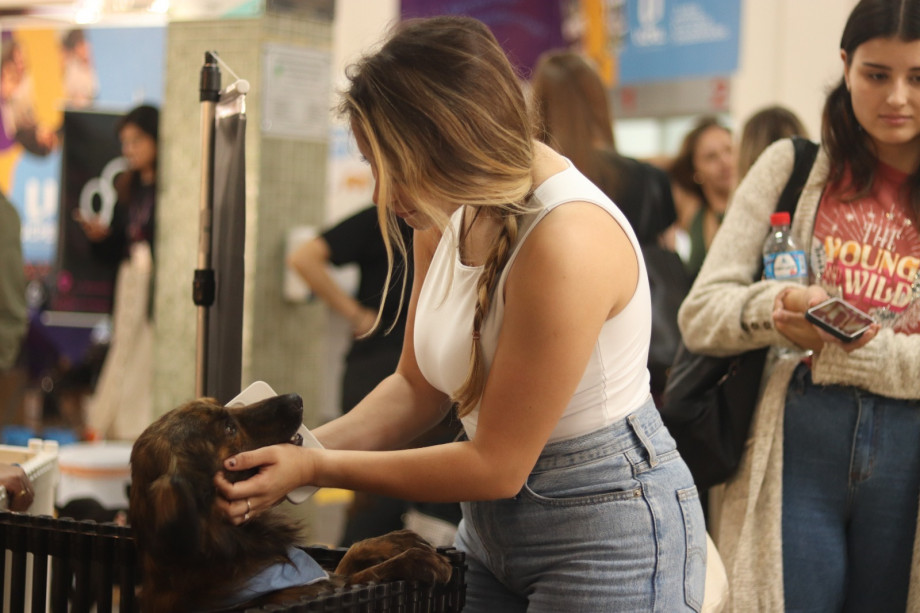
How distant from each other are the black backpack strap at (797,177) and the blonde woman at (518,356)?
0.80 meters

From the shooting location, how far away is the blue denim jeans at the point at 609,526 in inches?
60.1

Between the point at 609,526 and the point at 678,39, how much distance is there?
210 inches

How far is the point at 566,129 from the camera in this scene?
10.3 ft

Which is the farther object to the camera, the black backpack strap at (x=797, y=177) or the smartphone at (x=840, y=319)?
the black backpack strap at (x=797, y=177)

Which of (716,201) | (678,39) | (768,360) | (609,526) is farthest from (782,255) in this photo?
(678,39)

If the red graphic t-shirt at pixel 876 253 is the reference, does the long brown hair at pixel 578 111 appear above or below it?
above

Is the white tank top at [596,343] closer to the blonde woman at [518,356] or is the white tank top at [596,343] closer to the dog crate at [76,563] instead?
the blonde woman at [518,356]

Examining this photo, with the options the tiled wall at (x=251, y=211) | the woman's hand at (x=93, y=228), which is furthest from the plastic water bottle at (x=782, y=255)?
the woman's hand at (x=93, y=228)

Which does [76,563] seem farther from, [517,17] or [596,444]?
[517,17]

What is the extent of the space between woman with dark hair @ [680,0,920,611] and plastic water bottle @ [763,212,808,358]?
0.08 feet

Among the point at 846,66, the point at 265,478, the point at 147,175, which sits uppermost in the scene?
the point at 846,66

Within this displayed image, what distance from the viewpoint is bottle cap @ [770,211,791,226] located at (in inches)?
85.3

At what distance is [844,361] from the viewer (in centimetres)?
202

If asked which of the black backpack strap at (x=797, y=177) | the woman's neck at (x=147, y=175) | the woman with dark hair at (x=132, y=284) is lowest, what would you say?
the woman with dark hair at (x=132, y=284)
